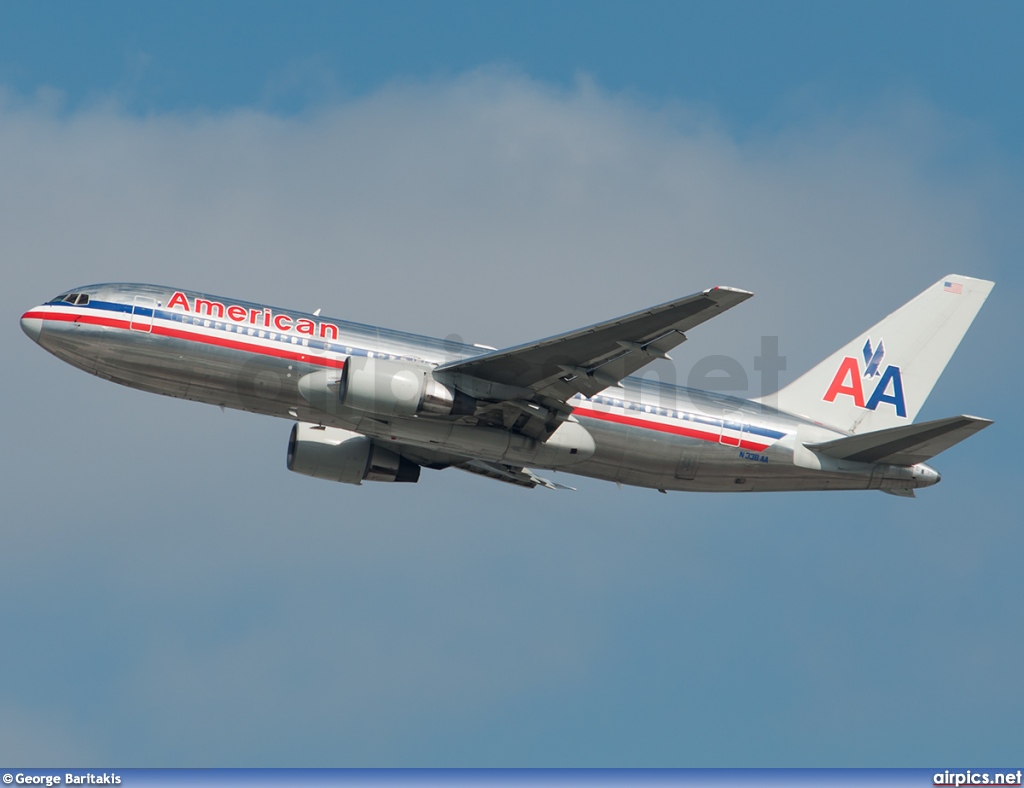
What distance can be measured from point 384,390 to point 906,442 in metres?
17.4

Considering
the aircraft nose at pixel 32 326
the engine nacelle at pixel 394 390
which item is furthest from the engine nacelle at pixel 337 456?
the aircraft nose at pixel 32 326

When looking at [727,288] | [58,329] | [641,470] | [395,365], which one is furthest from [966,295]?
[58,329]

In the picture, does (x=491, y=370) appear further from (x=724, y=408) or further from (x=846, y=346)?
(x=846, y=346)

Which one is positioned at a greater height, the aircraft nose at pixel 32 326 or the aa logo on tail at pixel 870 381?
the aa logo on tail at pixel 870 381

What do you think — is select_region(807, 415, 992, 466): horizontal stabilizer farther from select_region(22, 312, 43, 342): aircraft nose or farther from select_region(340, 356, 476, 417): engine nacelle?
select_region(22, 312, 43, 342): aircraft nose

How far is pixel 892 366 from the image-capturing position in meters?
51.3

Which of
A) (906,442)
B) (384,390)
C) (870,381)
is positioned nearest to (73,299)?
(384,390)

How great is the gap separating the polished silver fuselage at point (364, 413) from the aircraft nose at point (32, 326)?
1.8 inches

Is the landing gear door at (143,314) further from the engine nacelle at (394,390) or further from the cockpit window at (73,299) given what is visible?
the engine nacelle at (394,390)

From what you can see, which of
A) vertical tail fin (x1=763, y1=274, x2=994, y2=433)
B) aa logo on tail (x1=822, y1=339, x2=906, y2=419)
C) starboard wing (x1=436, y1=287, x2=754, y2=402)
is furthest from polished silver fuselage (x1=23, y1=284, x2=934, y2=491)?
aa logo on tail (x1=822, y1=339, x2=906, y2=419)

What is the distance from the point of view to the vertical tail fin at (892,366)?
49.9 metres

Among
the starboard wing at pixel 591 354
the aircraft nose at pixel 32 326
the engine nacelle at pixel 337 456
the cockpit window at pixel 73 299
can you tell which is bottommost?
the engine nacelle at pixel 337 456

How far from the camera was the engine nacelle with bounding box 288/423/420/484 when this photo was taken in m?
48.8

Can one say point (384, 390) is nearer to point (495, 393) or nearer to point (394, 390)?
point (394, 390)
